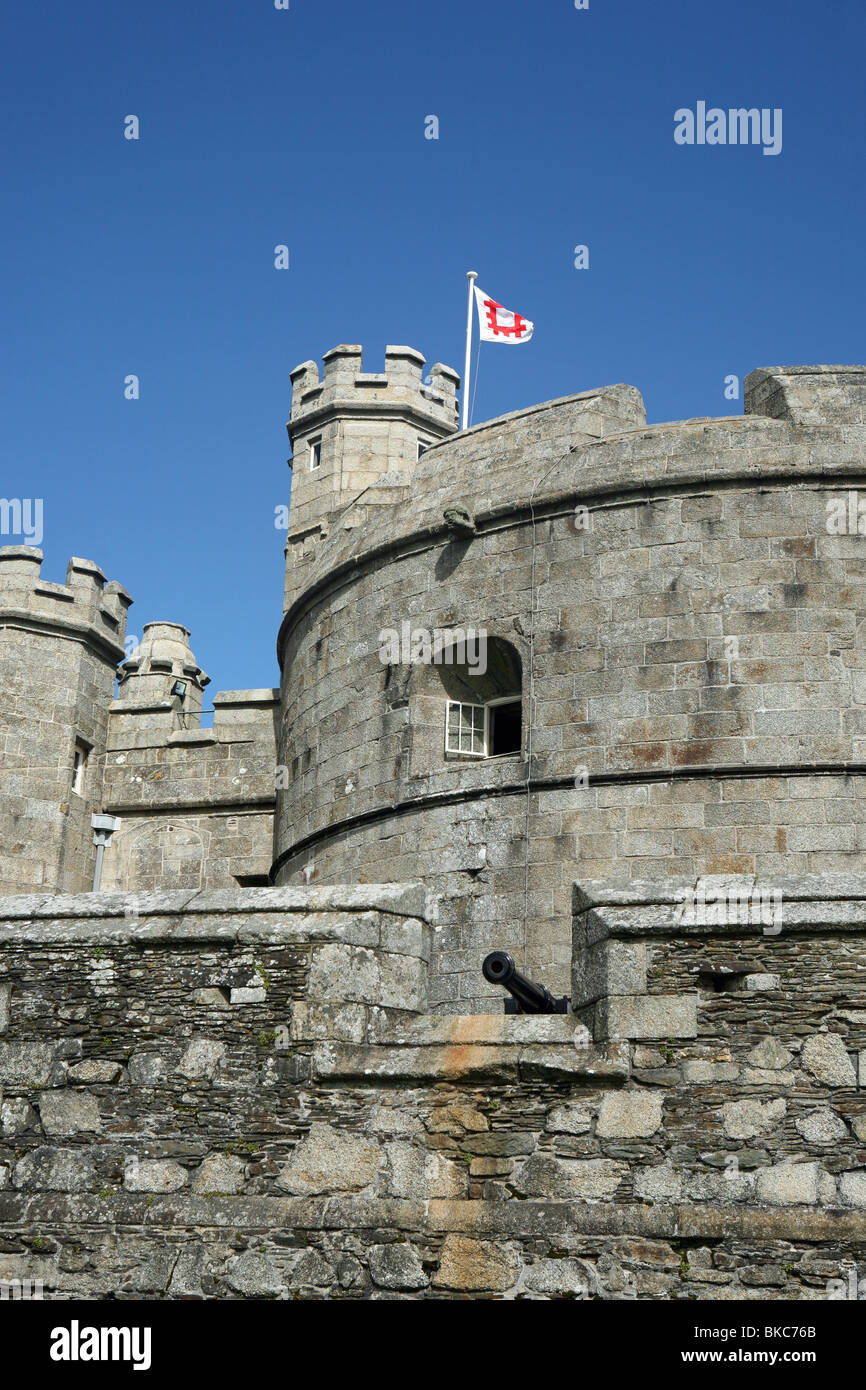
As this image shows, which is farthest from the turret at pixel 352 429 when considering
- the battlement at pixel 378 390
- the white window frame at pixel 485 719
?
the white window frame at pixel 485 719

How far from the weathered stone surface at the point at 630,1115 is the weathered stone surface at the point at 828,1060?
26.6 inches

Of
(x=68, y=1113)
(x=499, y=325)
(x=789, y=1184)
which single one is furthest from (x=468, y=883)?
(x=499, y=325)

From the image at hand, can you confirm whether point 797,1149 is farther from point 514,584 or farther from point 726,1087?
point 514,584

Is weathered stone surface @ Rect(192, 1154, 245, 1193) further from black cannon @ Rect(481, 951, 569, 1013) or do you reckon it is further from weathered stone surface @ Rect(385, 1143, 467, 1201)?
black cannon @ Rect(481, 951, 569, 1013)

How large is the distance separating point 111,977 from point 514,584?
6.23 meters

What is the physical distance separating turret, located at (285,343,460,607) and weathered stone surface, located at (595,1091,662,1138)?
45.7 ft

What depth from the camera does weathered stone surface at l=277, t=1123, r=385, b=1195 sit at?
6.93m

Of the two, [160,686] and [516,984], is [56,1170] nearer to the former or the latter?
[516,984]

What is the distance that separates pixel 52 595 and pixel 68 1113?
10924mm

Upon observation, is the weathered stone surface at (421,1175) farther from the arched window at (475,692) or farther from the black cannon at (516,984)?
the arched window at (475,692)

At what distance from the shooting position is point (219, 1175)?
23.4ft

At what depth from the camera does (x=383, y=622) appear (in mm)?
14031

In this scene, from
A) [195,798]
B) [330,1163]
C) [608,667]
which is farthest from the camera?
[195,798]
